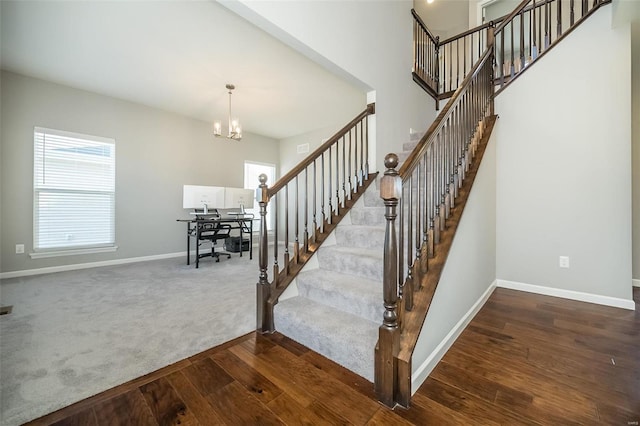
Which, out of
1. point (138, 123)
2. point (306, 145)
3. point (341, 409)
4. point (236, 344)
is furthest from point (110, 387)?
point (306, 145)

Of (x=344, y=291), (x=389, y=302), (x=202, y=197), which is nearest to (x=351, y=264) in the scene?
(x=344, y=291)

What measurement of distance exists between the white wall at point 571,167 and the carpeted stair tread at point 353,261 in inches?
74.6

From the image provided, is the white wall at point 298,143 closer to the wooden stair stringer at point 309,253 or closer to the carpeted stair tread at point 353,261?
the wooden stair stringer at point 309,253

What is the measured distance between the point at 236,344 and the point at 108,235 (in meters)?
3.80

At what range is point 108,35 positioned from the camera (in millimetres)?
2723

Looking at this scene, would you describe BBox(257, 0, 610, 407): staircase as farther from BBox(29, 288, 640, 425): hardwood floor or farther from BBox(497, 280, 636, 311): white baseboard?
BBox(497, 280, 636, 311): white baseboard

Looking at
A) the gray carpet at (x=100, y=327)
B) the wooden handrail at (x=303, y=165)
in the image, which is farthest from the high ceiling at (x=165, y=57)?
the gray carpet at (x=100, y=327)

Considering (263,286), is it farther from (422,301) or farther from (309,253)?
(422,301)

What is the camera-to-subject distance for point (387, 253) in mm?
1287

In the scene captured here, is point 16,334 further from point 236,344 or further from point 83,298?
point 236,344

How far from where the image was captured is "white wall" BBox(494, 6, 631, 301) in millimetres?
2461

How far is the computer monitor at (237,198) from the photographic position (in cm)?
479

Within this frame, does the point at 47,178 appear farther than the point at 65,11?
Yes

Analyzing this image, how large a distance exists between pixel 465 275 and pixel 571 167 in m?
1.79
